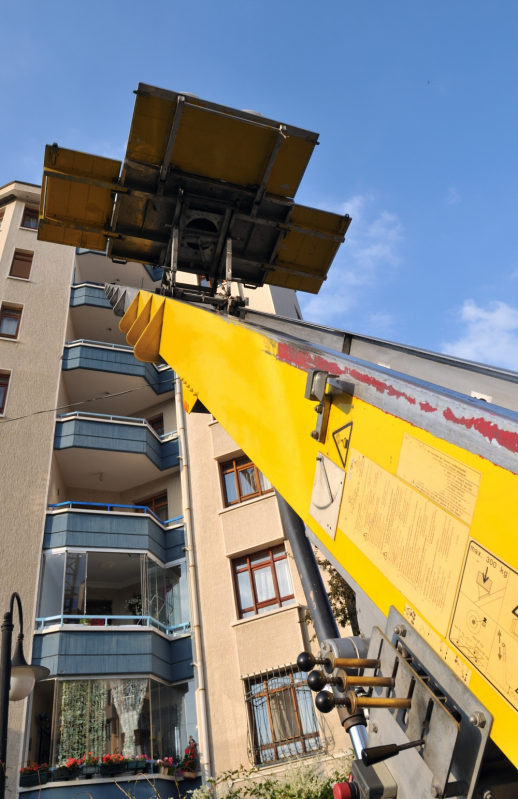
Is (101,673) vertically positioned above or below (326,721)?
above

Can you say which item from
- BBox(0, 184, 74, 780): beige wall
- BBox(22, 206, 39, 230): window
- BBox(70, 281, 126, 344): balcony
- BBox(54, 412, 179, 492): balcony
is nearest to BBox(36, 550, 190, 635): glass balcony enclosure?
BBox(0, 184, 74, 780): beige wall

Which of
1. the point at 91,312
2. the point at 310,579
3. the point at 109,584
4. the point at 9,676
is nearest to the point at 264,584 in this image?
the point at 109,584

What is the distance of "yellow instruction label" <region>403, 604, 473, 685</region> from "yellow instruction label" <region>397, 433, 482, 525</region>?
1.13 ft

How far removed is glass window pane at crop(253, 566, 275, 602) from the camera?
46.8 ft

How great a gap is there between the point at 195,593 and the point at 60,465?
6.39 metres

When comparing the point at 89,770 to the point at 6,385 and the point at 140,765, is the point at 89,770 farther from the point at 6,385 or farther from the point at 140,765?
the point at 6,385

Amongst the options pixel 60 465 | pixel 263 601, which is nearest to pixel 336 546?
pixel 263 601

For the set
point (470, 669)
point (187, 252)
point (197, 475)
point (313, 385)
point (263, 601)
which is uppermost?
point (197, 475)

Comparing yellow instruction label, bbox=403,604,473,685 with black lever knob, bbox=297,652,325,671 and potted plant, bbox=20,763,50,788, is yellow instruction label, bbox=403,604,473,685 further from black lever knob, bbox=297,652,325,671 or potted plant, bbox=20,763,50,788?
potted plant, bbox=20,763,50,788

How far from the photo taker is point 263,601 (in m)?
14.2

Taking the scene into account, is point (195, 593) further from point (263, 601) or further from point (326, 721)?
point (326, 721)

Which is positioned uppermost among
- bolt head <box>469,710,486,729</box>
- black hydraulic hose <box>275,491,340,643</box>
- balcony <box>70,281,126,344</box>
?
balcony <box>70,281,126,344</box>

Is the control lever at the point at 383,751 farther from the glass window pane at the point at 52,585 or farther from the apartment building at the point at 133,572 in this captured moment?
the glass window pane at the point at 52,585

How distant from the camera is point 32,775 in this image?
469 inches
